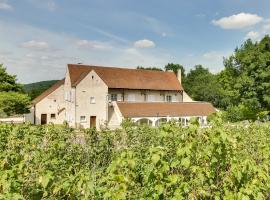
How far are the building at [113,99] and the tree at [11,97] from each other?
6.11 meters

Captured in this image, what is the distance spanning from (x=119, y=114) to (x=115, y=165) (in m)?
38.8

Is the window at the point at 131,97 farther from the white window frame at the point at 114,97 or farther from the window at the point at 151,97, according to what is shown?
the window at the point at 151,97

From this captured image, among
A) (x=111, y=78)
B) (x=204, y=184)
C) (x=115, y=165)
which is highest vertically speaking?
(x=111, y=78)

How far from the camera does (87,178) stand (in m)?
3.93

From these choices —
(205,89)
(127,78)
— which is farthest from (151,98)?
(205,89)

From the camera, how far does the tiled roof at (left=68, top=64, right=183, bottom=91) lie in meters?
47.9

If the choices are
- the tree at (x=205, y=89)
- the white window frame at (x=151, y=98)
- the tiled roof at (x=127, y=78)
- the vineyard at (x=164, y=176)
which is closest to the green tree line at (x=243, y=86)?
the tiled roof at (x=127, y=78)

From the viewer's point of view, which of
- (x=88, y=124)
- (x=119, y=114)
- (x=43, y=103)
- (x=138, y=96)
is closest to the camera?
(x=119, y=114)

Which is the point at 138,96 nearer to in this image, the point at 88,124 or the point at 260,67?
the point at 88,124

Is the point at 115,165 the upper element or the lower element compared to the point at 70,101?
lower

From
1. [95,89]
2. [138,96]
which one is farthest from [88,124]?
[138,96]

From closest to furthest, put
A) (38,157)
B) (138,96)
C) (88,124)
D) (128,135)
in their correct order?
(38,157) < (128,135) < (88,124) < (138,96)

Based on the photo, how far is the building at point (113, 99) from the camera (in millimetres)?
43969

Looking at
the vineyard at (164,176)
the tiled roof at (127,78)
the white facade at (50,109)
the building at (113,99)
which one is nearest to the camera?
the vineyard at (164,176)
